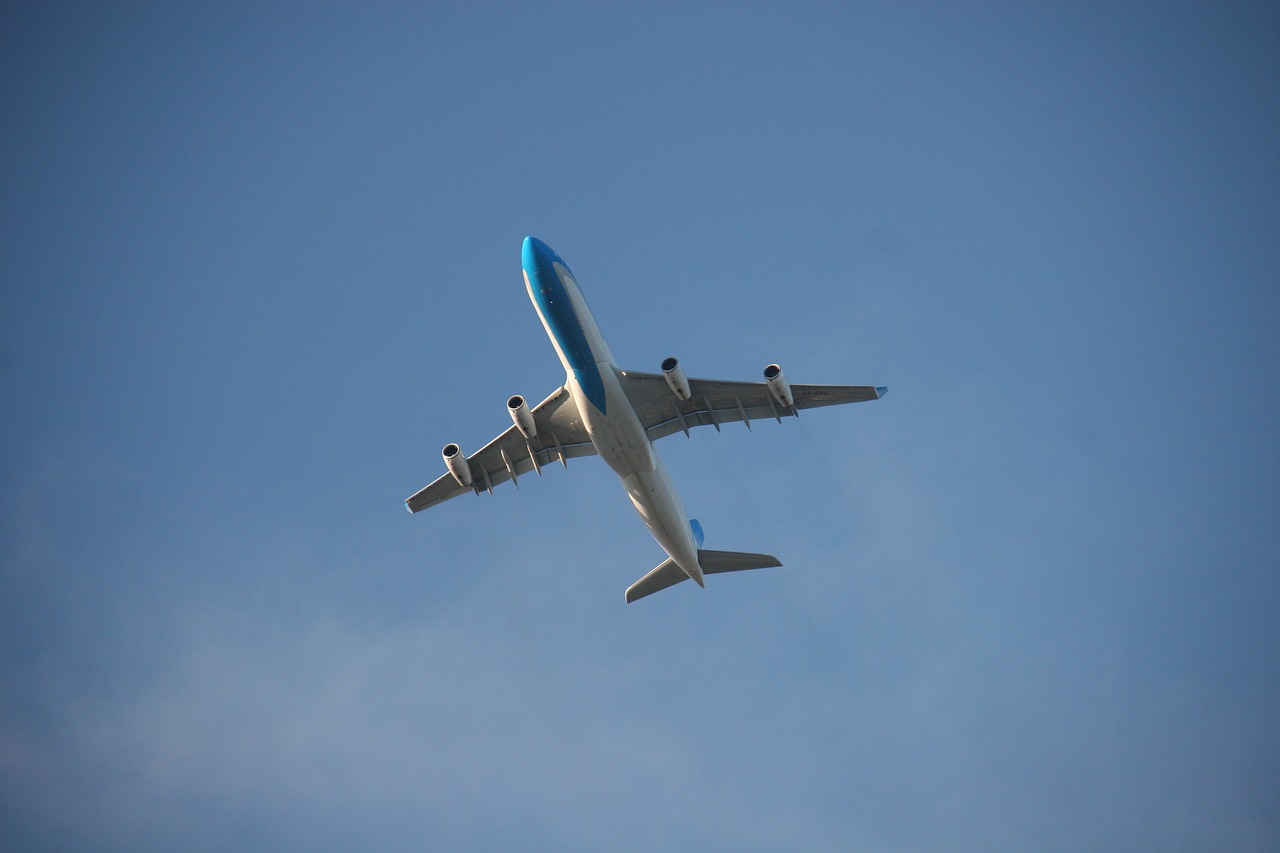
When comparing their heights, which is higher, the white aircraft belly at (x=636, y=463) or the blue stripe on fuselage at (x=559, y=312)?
the blue stripe on fuselage at (x=559, y=312)

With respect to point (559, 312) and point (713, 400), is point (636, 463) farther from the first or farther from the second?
point (559, 312)

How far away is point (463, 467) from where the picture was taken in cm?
4288

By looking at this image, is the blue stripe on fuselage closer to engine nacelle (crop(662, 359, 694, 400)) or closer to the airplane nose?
the airplane nose

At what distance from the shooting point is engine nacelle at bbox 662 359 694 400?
39719mm

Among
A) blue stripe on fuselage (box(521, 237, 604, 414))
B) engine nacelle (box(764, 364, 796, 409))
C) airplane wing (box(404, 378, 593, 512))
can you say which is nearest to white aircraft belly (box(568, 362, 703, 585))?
blue stripe on fuselage (box(521, 237, 604, 414))

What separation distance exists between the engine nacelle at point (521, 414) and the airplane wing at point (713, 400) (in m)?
4.09

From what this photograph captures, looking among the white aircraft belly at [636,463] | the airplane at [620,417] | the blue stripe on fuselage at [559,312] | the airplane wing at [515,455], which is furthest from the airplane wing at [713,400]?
the airplane wing at [515,455]

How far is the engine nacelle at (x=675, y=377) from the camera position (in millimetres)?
39719

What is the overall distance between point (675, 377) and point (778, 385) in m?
4.03

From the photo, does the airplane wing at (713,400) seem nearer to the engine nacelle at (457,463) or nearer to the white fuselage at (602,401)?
the white fuselage at (602,401)

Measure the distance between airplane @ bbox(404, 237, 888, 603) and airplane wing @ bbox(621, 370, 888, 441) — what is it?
0.04 metres

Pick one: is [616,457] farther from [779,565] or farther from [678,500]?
[779,565]

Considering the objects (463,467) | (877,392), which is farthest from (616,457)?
(877,392)

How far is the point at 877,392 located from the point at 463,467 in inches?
678
